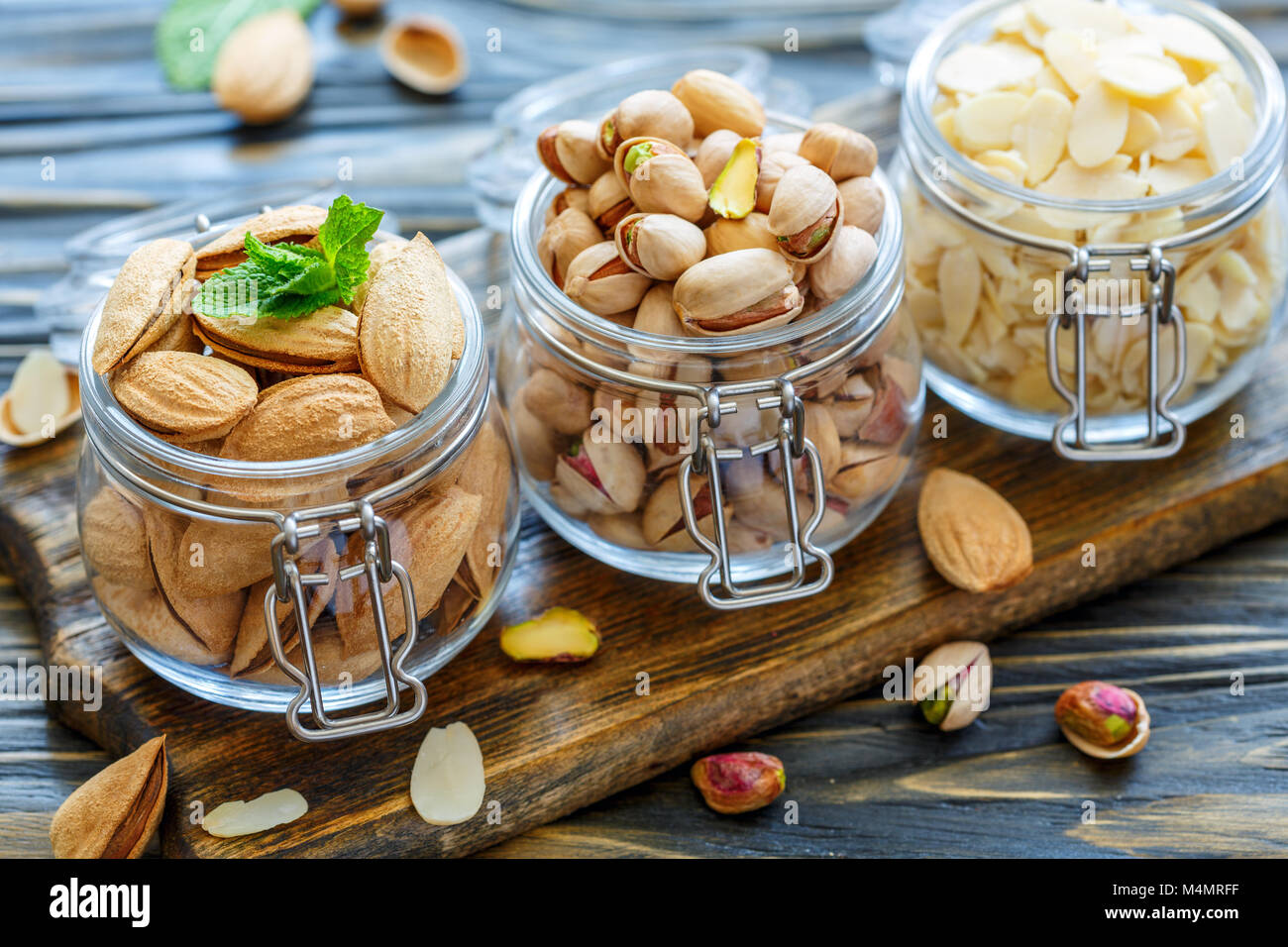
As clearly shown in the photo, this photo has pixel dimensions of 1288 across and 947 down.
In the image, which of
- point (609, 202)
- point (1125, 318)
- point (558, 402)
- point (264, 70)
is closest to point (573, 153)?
point (609, 202)

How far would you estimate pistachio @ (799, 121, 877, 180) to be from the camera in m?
0.70

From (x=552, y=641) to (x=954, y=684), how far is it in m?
0.24

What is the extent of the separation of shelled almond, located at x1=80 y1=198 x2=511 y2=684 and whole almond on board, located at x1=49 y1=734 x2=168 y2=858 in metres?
0.07

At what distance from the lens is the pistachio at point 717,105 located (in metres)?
0.72

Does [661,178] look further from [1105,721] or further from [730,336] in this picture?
[1105,721]

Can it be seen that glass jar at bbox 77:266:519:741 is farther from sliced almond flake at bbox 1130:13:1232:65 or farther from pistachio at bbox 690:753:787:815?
sliced almond flake at bbox 1130:13:1232:65

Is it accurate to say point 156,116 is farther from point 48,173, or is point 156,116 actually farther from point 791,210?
point 791,210

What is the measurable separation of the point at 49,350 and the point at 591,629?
1.53 feet

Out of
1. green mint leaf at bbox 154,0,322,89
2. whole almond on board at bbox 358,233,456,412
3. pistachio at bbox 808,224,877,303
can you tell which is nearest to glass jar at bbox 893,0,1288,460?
pistachio at bbox 808,224,877,303

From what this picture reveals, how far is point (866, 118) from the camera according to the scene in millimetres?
1021

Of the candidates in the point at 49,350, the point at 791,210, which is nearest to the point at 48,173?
the point at 49,350

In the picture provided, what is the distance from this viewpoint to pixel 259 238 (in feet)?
2.21

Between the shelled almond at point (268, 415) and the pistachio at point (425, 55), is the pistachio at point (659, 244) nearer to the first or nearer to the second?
the shelled almond at point (268, 415)

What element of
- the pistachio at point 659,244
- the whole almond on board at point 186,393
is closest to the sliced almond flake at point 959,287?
the pistachio at point 659,244
